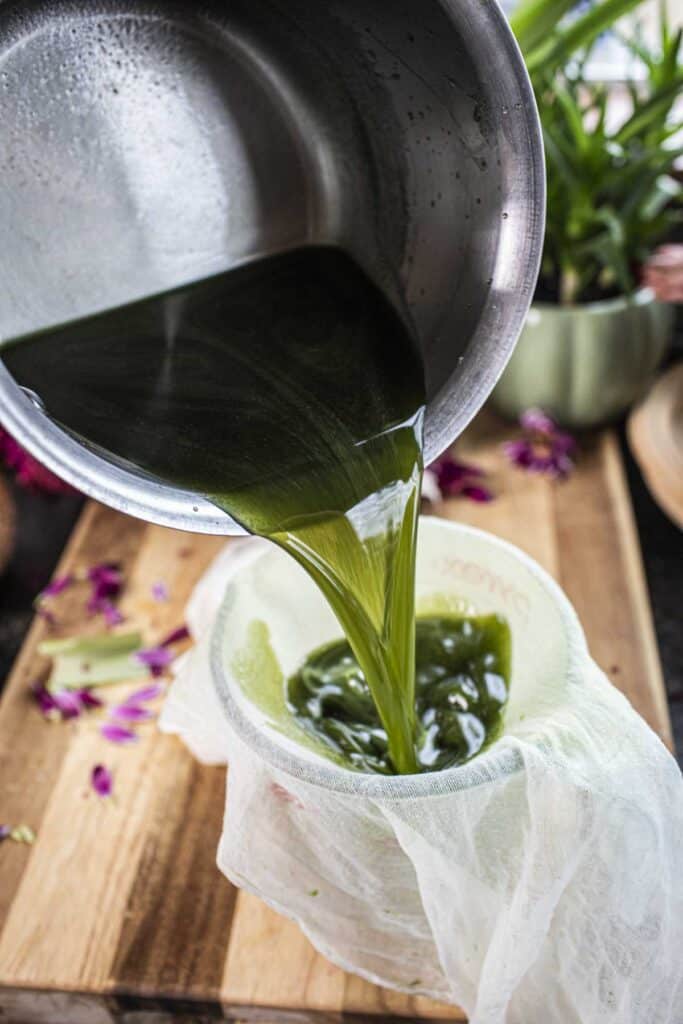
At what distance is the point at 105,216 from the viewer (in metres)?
0.89

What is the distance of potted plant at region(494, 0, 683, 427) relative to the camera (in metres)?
1.29

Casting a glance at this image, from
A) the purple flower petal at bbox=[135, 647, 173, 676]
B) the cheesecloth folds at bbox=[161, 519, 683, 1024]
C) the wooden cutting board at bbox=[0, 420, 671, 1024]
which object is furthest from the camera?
the purple flower petal at bbox=[135, 647, 173, 676]

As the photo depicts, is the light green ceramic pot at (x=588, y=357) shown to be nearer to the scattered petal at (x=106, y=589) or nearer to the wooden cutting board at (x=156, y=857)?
the wooden cutting board at (x=156, y=857)

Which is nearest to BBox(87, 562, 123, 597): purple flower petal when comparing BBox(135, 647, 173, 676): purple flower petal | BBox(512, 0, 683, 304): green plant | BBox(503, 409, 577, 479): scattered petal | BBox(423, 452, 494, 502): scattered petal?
BBox(135, 647, 173, 676): purple flower petal

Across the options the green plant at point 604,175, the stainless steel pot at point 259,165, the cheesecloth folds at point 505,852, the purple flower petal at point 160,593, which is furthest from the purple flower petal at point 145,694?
the green plant at point 604,175

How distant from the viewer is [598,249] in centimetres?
131

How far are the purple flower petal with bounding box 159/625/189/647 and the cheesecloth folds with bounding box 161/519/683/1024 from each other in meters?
0.27

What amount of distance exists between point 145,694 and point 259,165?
18.9 inches

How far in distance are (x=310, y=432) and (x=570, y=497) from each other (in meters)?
0.55

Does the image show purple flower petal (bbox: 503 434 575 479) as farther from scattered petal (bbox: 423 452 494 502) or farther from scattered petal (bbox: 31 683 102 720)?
scattered petal (bbox: 31 683 102 720)

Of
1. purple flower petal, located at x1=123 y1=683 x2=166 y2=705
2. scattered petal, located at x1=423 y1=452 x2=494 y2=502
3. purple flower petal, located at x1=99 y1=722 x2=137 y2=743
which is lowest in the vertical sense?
scattered petal, located at x1=423 y1=452 x2=494 y2=502

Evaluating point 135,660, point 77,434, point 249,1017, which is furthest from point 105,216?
point 249,1017

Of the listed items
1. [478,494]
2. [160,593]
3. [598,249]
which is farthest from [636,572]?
[160,593]

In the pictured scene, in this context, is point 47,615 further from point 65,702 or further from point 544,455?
point 544,455
